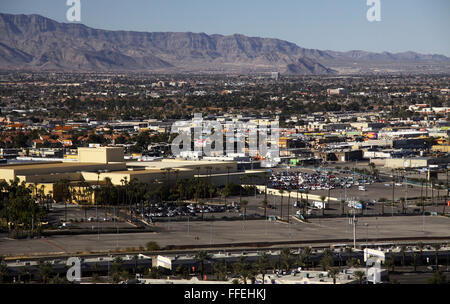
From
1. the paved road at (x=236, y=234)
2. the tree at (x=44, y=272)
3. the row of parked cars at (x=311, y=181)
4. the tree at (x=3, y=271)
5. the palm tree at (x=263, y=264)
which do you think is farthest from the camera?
the row of parked cars at (x=311, y=181)

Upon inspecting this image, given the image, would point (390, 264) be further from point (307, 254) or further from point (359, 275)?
point (359, 275)

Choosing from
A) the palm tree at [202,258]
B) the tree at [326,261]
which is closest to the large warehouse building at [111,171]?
the palm tree at [202,258]

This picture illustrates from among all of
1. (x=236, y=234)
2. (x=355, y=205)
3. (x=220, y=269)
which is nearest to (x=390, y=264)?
(x=220, y=269)

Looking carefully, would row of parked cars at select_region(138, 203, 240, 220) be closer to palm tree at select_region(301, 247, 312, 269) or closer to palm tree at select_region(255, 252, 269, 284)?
palm tree at select_region(301, 247, 312, 269)

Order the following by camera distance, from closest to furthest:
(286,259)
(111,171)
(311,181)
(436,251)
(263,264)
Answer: (263,264)
(286,259)
(436,251)
(111,171)
(311,181)

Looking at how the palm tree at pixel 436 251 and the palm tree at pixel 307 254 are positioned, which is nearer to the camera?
the palm tree at pixel 307 254

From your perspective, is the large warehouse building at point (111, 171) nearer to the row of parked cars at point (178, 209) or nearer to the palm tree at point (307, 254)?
the row of parked cars at point (178, 209)
